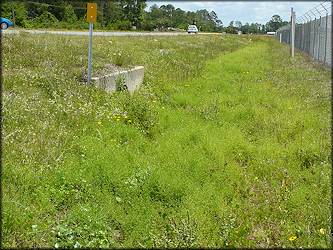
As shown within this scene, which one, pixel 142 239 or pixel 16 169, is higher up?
pixel 16 169

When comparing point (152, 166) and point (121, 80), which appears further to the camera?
point (121, 80)

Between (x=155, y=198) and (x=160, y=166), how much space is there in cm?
67

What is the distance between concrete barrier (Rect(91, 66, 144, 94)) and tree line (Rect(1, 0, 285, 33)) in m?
28.9

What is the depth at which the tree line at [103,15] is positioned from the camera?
36.3m

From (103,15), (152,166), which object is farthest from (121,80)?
(103,15)

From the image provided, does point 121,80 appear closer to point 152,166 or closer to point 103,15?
point 152,166

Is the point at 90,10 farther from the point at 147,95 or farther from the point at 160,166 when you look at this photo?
the point at 160,166

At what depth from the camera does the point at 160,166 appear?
4.02 m

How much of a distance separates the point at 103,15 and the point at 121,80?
205 feet

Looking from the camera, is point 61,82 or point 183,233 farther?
point 61,82

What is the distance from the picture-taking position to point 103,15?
2522 inches

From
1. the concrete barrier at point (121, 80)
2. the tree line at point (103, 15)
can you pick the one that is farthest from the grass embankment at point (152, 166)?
the tree line at point (103, 15)

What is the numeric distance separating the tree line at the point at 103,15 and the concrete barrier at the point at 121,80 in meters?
28.9

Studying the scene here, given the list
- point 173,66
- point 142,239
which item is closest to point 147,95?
point 173,66
